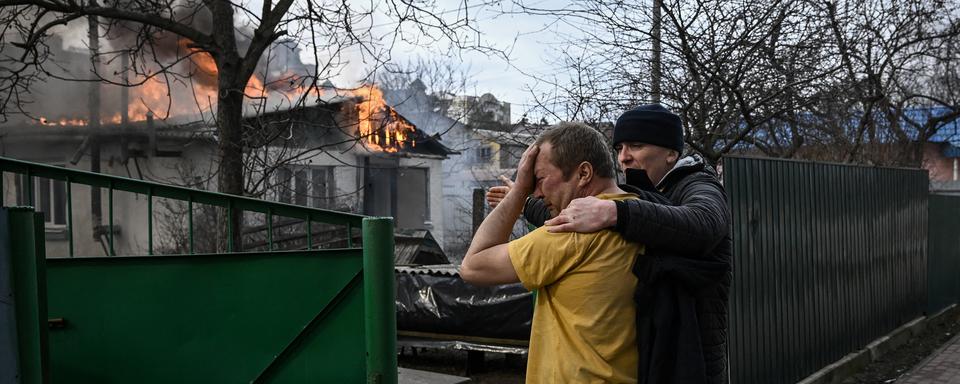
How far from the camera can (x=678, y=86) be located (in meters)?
7.52

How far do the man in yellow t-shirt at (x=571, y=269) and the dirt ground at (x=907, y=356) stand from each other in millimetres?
6591

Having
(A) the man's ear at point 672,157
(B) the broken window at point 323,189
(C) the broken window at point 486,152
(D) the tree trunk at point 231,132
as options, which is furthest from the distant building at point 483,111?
(A) the man's ear at point 672,157

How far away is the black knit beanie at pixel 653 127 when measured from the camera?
279 centimetres

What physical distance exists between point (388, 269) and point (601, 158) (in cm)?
138

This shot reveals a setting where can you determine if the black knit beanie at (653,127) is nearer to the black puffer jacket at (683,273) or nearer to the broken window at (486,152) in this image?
the black puffer jacket at (683,273)

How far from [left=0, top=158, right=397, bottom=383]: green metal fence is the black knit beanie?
Answer: 1438 millimetres

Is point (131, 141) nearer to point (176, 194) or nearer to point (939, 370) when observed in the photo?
point (176, 194)

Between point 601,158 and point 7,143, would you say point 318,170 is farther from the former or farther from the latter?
point 601,158

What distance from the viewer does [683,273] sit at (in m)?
2.12

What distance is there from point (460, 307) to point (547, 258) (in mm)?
6553

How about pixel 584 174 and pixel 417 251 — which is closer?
pixel 584 174

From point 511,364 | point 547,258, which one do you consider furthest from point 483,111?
point 547,258

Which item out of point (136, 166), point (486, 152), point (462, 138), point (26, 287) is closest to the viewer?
point (26, 287)

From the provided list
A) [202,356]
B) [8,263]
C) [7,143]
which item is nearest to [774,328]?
[202,356]
